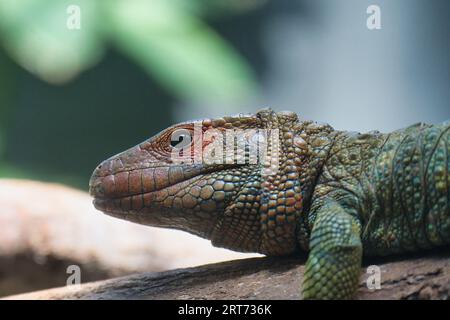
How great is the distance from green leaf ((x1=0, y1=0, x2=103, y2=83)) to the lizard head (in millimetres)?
5571

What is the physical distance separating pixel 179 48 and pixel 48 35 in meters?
1.91

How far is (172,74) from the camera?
888cm

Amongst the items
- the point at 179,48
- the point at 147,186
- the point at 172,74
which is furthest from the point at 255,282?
the point at 172,74

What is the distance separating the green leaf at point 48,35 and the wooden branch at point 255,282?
5360mm

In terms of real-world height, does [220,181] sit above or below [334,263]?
above

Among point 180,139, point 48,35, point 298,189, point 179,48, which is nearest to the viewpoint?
point 298,189

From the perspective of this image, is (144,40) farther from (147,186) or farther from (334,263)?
(334,263)

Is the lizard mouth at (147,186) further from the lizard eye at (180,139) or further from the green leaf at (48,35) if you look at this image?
the green leaf at (48,35)

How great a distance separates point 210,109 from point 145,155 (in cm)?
562

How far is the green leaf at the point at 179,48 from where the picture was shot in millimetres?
8602

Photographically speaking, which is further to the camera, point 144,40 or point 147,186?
point 144,40

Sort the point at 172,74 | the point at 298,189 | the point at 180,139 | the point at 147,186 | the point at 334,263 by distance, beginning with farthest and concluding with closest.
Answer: the point at 172,74 → the point at 180,139 → the point at 147,186 → the point at 298,189 → the point at 334,263
